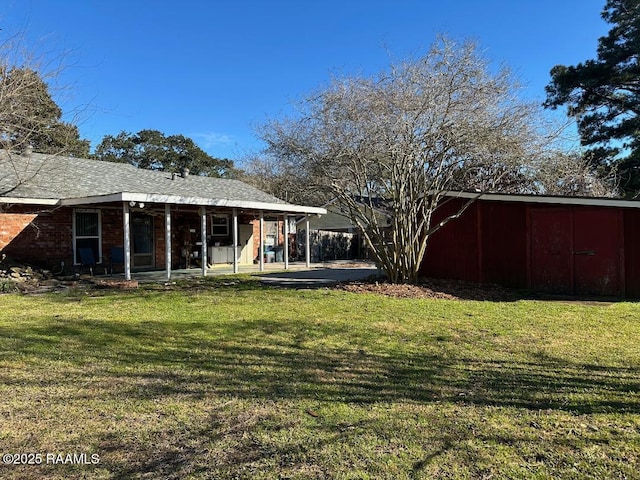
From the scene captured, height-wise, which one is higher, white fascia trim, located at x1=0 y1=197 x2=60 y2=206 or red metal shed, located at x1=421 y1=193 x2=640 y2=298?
white fascia trim, located at x1=0 y1=197 x2=60 y2=206

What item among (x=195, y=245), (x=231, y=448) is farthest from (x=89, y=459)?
(x=195, y=245)

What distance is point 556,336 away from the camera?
6152mm

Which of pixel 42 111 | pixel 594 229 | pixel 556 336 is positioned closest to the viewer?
pixel 556 336

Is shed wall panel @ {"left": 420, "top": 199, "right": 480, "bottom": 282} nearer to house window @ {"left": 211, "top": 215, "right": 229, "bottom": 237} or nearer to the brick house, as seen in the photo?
the brick house

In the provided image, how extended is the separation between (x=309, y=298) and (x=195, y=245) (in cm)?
948

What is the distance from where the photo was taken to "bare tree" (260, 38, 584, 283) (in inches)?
382

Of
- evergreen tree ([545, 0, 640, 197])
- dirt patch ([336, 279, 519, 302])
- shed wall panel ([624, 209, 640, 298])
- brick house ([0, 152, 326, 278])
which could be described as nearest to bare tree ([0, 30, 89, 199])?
brick house ([0, 152, 326, 278])

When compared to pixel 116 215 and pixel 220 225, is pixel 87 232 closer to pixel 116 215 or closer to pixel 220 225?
pixel 116 215

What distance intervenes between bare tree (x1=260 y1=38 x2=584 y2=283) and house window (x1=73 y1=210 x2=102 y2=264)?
669 centimetres

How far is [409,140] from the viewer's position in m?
9.97

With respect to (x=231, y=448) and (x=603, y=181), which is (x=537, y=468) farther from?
(x=603, y=181)

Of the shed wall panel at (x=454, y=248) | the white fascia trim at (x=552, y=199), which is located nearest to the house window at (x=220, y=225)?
the shed wall panel at (x=454, y=248)

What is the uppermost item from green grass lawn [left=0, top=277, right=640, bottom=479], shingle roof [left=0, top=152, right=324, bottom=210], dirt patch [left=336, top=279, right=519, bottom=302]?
shingle roof [left=0, top=152, right=324, bottom=210]

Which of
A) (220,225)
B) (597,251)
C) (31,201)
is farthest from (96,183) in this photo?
(597,251)
